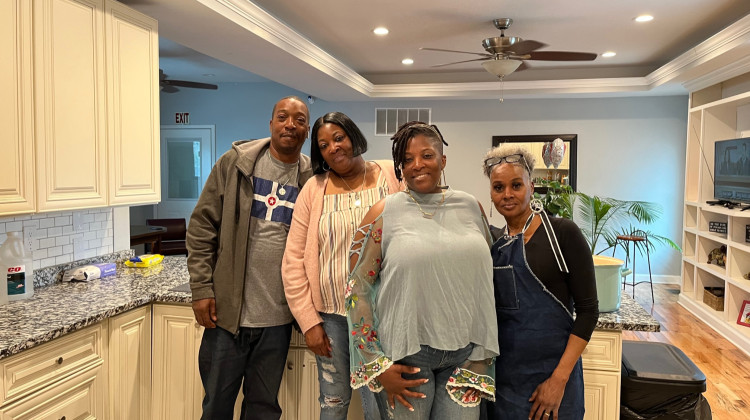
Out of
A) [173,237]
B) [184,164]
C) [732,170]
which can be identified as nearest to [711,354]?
[732,170]

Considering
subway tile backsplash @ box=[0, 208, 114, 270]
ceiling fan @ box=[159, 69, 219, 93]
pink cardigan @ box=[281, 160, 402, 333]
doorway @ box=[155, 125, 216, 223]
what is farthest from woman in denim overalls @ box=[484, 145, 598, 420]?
doorway @ box=[155, 125, 216, 223]

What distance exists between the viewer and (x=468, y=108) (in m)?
6.91

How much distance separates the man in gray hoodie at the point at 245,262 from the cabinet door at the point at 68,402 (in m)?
0.44

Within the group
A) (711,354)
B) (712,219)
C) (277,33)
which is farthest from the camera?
(712,219)

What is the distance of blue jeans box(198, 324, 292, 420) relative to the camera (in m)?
1.79

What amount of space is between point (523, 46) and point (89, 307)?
3771 mm

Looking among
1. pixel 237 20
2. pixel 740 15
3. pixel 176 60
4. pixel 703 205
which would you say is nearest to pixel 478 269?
pixel 237 20

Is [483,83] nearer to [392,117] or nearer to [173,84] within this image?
[392,117]

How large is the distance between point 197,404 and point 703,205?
505cm

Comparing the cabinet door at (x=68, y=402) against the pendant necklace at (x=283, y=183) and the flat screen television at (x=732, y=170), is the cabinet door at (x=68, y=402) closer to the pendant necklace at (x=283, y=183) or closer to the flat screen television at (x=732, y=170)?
the pendant necklace at (x=283, y=183)

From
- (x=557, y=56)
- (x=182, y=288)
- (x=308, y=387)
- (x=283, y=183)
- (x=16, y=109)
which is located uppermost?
(x=557, y=56)

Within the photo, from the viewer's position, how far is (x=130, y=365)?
6.82 ft

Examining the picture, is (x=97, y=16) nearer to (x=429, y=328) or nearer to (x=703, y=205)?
(x=429, y=328)

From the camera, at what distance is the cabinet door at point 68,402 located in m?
1.61
